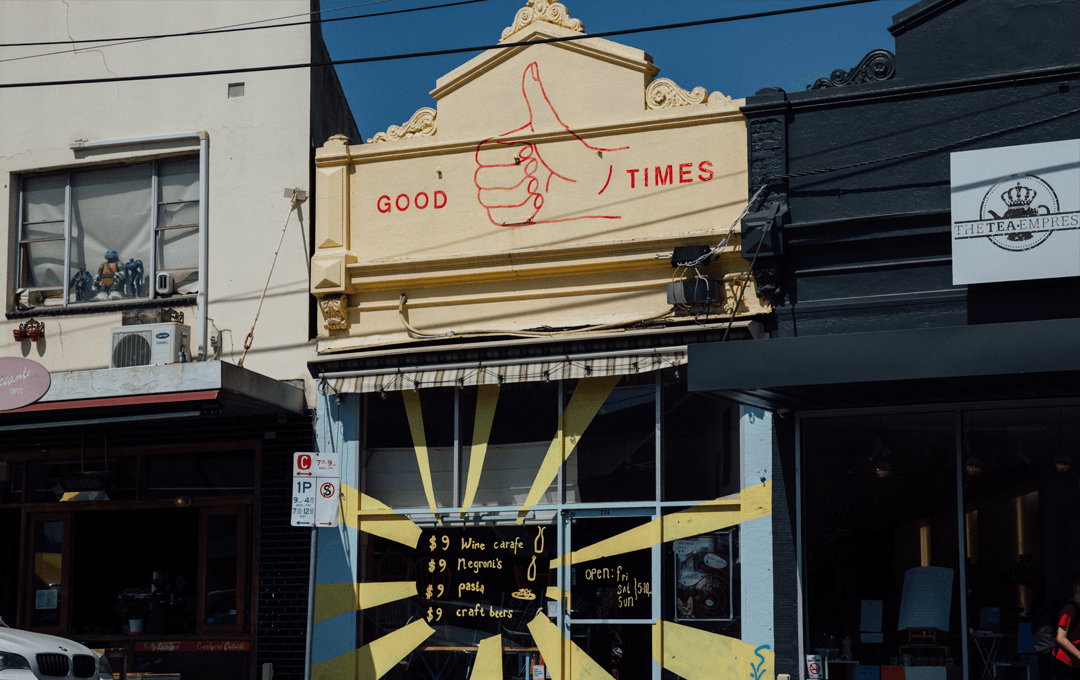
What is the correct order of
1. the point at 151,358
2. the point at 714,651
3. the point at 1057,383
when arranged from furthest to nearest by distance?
the point at 151,358 → the point at 714,651 → the point at 1057,383

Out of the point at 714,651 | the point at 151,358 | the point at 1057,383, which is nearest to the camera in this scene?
the point at 1057,383

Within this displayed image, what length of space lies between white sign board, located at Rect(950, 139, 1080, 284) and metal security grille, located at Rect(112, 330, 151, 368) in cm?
917

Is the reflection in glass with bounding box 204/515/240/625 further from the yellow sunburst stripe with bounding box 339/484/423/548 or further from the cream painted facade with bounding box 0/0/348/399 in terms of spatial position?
the cream painted facade with bounding box 0/0/348/399

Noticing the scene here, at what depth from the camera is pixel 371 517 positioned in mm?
13695

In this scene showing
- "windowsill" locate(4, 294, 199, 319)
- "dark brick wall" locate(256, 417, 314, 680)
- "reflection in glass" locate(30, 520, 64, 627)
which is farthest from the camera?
"reflection in glass" locate(30, 520, 64, 627)

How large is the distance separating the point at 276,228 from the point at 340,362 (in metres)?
2.09

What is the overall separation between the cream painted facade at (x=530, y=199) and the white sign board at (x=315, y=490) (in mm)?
2153

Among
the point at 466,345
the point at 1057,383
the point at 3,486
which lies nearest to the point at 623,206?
→ the point at 466,345

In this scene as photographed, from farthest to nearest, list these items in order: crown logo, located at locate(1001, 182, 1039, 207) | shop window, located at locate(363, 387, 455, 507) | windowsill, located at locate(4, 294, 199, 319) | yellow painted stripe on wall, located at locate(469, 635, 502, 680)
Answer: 1. windowsill, located at locate(4, 294, 199, 319)
2. shop window, located at locate(363, 387, 455, 507)
3. yellow painted stripe on wall, located at locate(469, 635, 502, 680)
4. crown logo, located at locate(1001, 182, 1039, 207)

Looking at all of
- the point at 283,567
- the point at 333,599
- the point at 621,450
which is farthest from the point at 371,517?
the point at 621,450

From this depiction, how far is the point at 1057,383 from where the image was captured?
426 inches

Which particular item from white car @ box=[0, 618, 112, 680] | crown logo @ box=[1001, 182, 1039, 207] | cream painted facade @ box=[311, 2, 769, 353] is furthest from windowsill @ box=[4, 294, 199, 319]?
crown logo @ box=[1001, 182, 1039, 207]

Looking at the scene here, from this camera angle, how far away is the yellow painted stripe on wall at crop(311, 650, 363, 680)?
1339 centimetres

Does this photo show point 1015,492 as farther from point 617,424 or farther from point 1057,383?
point 617,424
